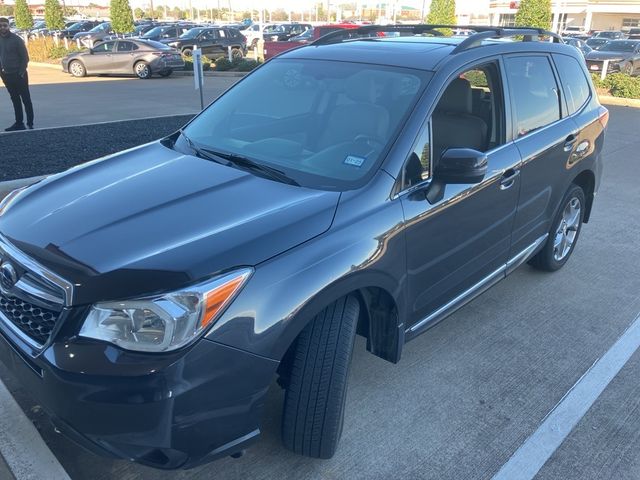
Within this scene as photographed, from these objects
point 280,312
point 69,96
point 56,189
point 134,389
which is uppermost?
point 56,189

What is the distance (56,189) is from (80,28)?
138 feet

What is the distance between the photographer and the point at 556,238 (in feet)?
15.2

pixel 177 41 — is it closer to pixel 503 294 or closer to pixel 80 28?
pixel 80 28

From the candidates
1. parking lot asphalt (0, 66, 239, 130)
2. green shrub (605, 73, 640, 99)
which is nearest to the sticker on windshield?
parking lot asphalt (0, 66, 239, 130)

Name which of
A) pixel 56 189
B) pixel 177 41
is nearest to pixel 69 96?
pixel 177 41

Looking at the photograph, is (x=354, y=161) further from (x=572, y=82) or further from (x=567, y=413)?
(x=572, y=82)

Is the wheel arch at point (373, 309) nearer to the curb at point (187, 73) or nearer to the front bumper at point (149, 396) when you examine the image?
the front bumper at point (149, 396)

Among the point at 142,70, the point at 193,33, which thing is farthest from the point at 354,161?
the point at 193,33

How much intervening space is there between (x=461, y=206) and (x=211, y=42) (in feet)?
82.8

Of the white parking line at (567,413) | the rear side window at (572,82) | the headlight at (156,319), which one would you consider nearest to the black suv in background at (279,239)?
the headlight at (156,319)

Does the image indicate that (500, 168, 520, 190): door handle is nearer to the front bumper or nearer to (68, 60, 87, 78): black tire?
the front bumper

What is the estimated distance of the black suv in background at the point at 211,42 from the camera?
25.8 m

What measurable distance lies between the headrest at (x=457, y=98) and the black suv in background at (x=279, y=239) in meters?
0.02

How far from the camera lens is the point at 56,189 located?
9.50ft
